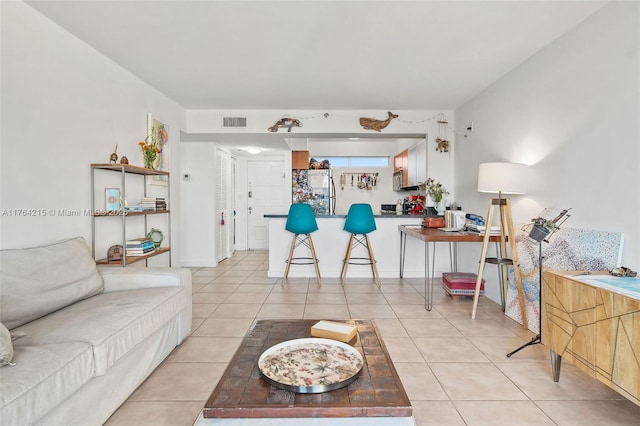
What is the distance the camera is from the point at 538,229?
2.34 meters

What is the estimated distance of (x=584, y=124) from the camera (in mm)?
2418

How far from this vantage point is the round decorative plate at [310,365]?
48.2 inches

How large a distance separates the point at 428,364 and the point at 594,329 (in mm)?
987

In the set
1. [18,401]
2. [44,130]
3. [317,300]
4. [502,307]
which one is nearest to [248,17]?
[44,130]

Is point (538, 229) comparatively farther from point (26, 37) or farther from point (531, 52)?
point (26, 37)

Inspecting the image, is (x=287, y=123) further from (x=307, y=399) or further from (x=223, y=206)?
(x=307, y=399)

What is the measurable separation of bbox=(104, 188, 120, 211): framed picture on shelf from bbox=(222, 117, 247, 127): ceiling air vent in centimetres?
212

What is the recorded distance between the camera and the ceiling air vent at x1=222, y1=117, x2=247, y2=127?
16.0 feet

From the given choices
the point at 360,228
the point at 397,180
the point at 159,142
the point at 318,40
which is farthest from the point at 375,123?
the point at 159,142

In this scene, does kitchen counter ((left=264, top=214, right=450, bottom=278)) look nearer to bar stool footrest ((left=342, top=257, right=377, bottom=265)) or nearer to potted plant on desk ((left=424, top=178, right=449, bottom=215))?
bar stool footrest ((left=342, top=257, right=377, bottom=265))

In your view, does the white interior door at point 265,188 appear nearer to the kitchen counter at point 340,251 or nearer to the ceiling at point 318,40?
the kitchen counter at point 340,251

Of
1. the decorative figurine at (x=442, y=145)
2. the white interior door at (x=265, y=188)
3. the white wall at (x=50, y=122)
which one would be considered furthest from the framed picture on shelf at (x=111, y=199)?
the white interior door at (x=265, y=188)

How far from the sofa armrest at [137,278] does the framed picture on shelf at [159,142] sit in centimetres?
167

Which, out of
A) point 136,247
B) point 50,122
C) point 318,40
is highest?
point 318,40
